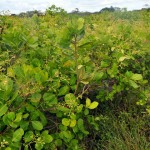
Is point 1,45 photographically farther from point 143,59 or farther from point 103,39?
point 143,59

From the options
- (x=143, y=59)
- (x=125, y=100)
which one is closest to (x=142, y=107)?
(x=125, y=100)

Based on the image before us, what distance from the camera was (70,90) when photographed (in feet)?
8.77

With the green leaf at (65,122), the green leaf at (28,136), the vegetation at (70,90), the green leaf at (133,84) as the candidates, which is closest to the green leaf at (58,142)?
the vegetation at (70,90)

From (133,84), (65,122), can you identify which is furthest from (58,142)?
(133,84)

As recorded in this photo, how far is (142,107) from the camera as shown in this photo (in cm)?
328

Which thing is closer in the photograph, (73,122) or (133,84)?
(73,122)

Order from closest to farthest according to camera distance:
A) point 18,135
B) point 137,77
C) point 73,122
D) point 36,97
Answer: point 18,135, point 36,97, point 73,122, point 137,77

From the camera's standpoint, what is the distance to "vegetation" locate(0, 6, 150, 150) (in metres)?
2.21

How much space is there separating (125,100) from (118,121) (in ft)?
0.84

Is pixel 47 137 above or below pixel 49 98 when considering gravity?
below

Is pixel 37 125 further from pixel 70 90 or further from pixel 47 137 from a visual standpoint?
pixel 70 90

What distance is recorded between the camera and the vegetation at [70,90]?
2215 millimetres

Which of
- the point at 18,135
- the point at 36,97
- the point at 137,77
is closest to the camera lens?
the point at 18,135

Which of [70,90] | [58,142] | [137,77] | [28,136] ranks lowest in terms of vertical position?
[58,142]
